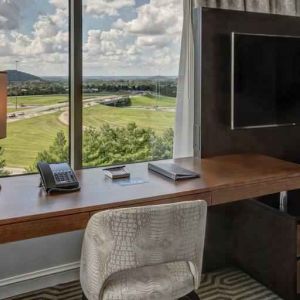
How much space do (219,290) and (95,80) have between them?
4.92 feet

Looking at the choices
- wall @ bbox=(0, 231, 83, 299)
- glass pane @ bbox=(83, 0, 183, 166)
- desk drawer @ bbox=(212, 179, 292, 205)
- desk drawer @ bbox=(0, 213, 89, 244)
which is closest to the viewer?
desk drawer @ bbox=(0, 213, 89, 244)

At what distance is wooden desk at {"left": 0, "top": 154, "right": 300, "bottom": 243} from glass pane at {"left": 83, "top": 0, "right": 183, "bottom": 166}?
39 centimetres

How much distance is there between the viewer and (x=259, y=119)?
8.77ft

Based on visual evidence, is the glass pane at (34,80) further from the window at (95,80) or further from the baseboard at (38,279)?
the baseboard at (38,279)

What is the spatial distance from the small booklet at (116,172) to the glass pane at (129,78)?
0.51 metres

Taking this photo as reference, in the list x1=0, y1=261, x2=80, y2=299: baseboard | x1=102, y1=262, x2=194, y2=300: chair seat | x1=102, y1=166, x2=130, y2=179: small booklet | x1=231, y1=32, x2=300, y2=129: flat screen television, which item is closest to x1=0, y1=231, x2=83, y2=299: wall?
x1=0, y1=261, x2=80, y2=299: baseboard

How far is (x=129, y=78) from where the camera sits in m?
2.69

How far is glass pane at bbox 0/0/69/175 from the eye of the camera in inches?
93.3

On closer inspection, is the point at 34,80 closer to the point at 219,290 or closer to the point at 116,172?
the point at 116,172

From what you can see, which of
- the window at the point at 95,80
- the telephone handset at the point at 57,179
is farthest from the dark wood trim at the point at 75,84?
the telephone handset at the point at 57,179

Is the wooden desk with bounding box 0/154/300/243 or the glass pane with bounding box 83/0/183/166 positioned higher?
the glass pane with bounding box 83/0/183/166

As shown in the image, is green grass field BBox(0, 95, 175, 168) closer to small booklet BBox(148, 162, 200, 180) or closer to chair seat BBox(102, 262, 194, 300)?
small booklet BBox(148, 162, 200, 180)

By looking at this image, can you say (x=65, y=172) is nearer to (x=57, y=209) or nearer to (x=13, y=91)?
(x=57, y=209)

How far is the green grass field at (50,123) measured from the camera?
2467 mm
